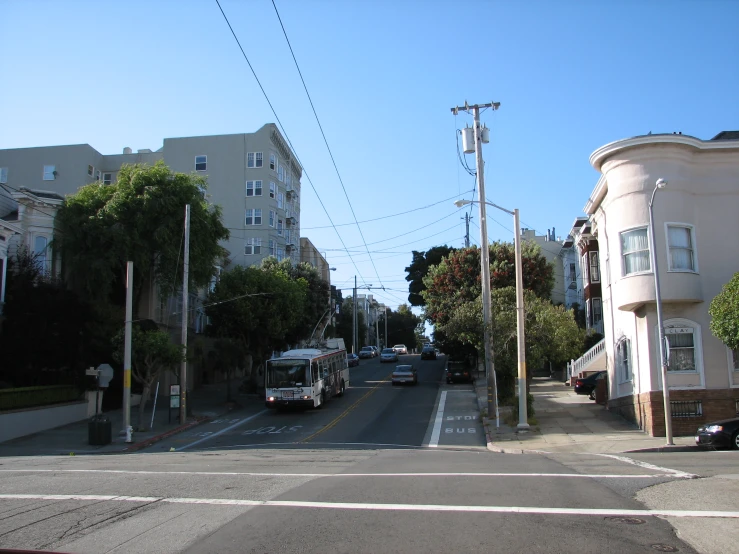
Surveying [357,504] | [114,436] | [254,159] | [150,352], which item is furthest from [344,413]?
[254,159]

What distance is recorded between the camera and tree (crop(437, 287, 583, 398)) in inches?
1081

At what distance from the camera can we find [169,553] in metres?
7.18

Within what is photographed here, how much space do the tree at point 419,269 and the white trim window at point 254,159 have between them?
18560 millimetres

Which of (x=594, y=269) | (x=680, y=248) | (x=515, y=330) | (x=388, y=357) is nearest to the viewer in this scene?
(x=680, y=248)

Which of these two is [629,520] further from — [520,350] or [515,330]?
[515,330]

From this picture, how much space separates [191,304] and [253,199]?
16.1 meters

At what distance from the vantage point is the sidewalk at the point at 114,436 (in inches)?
952

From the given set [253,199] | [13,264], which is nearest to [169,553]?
[13,264]

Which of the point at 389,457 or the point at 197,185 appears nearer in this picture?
the point at 389,457

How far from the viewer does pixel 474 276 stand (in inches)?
1628

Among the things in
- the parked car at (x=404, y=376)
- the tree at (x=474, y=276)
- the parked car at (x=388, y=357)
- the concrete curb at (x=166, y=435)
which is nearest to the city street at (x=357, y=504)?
the concrete curb at (x=166, y=435)

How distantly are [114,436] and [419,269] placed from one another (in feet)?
139

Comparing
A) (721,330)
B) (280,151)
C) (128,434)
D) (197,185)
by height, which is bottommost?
(128,434)

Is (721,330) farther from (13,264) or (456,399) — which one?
(13,264)
